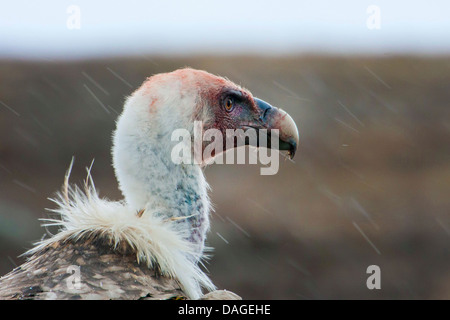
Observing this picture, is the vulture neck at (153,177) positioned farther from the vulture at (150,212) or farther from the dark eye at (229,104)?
the dark eye at (229,104)

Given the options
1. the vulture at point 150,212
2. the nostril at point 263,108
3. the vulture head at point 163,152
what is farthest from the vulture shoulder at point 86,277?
the nostril at point 263,108

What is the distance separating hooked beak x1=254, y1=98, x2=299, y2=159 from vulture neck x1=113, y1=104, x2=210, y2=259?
852 mm

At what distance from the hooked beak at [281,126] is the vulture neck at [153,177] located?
2.79 ft

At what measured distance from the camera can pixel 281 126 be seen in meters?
4.59

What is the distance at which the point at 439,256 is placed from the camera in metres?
12.5

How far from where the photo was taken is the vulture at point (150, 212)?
137 inches

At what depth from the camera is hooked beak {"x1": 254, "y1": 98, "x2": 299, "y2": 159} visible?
455cm

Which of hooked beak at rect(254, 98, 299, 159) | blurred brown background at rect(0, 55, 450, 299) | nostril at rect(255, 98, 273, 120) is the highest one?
→ blurred brown background at rect(0, 55, 450, 299)

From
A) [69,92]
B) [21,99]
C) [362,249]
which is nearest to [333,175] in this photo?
[362,249]

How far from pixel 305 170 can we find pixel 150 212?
1041 centimetres

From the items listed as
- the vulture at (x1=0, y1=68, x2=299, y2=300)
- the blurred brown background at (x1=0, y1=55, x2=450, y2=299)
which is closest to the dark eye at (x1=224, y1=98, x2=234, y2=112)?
the vulture at (x1=0, y1=68, x2=299, y2=300)

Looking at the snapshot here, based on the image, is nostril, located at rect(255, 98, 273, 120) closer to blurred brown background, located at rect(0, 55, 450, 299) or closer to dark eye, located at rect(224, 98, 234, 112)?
dark eye, located at rect(224, 98, 234, 112)

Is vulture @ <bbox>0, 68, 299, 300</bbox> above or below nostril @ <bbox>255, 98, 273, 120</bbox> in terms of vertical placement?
below

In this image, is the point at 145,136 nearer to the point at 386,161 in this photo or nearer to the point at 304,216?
the point at 304,216
